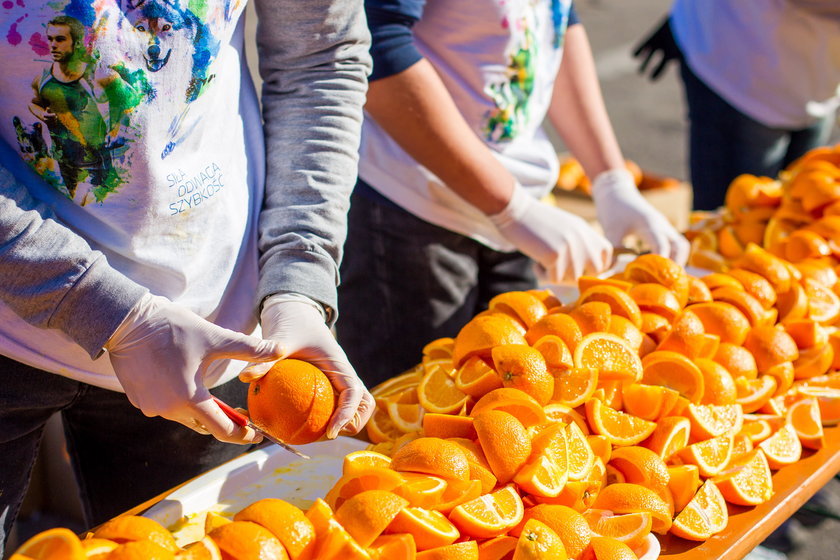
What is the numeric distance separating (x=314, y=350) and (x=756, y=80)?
2293 mm

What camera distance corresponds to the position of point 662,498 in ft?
4.33

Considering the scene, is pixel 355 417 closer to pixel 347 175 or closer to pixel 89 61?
pixel 347 175

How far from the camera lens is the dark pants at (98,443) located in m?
1.25

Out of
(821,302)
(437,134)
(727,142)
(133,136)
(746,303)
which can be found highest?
(133,136)

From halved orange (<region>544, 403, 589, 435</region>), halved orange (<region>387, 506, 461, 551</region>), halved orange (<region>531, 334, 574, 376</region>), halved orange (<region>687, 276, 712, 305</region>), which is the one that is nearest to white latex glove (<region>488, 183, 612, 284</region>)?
halved orange (<region>687, 276, 712, 305</region>)

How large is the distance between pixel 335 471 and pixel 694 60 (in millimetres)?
2274

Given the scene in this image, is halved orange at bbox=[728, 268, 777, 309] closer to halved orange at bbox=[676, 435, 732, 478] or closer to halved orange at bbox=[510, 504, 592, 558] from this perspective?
halved orange at bbox=[676, 435, 732, 478]

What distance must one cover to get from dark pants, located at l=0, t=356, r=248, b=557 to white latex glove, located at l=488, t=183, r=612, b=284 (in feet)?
2.47

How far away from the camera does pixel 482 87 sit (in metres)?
1.92

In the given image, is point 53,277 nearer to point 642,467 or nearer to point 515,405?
point 515,405

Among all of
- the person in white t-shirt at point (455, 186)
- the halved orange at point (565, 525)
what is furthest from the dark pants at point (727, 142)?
the halved orange at point (565, 525)

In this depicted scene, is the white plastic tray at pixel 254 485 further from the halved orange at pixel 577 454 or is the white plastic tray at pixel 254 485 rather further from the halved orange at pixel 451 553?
the halved orange at pixel 451 553

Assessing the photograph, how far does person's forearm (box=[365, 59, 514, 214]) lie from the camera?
1.78m

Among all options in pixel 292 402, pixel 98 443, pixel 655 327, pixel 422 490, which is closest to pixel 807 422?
pixel 655 327
